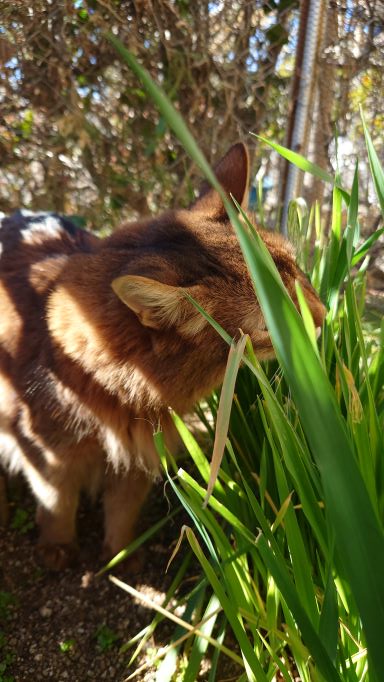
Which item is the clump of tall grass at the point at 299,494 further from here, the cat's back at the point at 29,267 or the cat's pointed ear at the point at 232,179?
the cat's back at the point at 29,267

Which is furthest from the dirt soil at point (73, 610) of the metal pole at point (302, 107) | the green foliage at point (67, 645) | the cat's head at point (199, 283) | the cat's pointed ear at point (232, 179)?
the metal pole at point (302, 107)

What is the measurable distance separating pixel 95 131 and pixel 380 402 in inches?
101

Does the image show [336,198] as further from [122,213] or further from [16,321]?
[122,213]

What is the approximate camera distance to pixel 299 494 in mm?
961

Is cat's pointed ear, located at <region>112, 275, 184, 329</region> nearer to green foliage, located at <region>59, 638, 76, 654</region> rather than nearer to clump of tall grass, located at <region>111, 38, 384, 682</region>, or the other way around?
clump of tall grass, located at <region>111, 38, 384, 682</region>

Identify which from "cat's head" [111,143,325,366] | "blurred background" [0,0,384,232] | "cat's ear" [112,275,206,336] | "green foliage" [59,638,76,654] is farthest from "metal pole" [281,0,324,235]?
"green foliage" [59,638,76,654]

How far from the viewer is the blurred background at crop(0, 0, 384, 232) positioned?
2.63 meters

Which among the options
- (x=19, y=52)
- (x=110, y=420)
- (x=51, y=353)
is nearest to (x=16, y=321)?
(x=51, y=353)

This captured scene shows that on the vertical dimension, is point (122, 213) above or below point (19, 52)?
below

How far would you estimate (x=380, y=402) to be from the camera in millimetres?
1414

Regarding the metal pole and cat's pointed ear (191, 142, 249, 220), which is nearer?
cat's pointed ear (191, 142, 249, 220)

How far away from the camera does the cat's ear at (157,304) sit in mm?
1166

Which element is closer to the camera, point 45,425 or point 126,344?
point 126,344

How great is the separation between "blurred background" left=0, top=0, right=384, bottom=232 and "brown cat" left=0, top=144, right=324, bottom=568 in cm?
127
